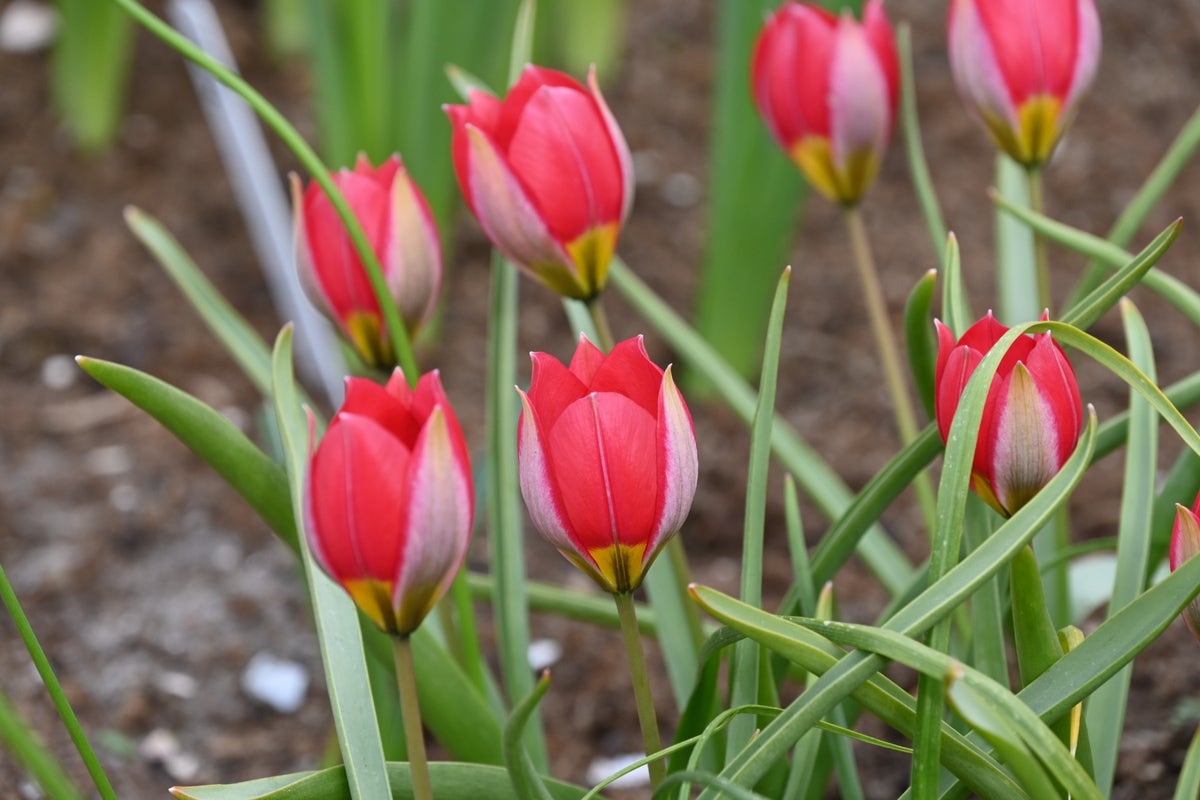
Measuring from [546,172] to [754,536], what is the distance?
22 cm

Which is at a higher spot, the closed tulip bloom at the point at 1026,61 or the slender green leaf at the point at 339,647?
the closed tulip bloom at the point at 1026,61

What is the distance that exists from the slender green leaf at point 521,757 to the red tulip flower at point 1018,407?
0.21 m

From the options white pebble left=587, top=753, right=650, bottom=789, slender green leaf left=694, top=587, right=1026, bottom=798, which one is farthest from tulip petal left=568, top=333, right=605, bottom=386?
white pebble left=587, top=753, right=650, bottom=789

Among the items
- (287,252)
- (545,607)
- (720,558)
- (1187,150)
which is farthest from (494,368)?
(287,252)

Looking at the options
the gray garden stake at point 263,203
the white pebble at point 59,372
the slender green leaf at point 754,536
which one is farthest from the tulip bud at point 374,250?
A: the white pebble at point 59,372

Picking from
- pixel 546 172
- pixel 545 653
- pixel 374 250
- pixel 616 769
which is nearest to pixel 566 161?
pixel 546 172

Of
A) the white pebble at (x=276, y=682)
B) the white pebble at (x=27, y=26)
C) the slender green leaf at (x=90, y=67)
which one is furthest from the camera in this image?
the white pebble at (x=27, y=26)

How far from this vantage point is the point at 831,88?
0.84 meters

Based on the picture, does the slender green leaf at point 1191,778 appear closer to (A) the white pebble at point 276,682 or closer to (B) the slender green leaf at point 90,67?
(A) the white pebble at point 276,682

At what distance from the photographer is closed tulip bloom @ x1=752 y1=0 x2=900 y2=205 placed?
833 millimetres

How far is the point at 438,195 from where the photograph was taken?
1.63m

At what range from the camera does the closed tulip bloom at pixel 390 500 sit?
503 millimetres

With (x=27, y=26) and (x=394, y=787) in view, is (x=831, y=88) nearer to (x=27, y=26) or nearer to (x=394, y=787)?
(x=394, y=787)

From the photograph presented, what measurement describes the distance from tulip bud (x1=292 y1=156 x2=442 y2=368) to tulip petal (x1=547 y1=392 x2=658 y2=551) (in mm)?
229
